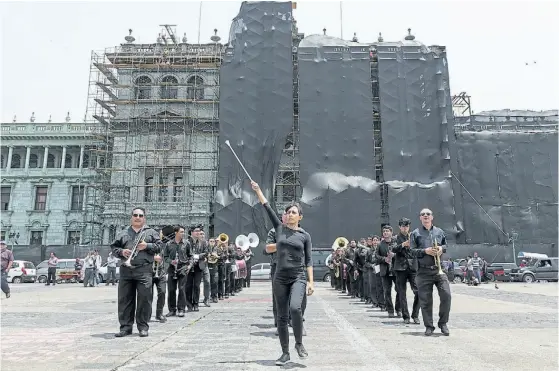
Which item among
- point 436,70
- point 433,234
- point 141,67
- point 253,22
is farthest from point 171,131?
point 433,234

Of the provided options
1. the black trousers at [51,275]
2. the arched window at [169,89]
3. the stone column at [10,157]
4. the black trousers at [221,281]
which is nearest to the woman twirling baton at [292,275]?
the black trousers at [221,281]

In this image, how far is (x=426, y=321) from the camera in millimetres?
7387

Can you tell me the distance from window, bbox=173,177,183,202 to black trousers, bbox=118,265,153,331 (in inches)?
1240

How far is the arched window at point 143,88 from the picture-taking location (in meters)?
40.5

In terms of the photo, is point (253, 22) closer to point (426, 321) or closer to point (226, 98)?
point (226, 98)

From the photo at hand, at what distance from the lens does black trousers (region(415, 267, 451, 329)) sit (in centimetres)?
738

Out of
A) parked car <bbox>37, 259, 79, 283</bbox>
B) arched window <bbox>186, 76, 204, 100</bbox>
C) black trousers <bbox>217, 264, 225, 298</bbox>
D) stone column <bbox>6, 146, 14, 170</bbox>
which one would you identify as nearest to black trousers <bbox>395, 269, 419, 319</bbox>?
black trousers <bbox>217, 264, 225, 298</bbox>

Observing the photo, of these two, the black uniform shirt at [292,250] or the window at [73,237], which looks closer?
the black uniform shirt at [292,250]

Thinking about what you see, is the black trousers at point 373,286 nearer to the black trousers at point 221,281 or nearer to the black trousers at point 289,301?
the black trousers at point 221,281

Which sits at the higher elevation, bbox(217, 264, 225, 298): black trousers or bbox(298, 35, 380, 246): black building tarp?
bbox(298, 35, 380, 246): black building tarp

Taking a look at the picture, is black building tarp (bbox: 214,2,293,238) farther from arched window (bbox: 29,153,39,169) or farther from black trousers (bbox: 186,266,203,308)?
arched window (bbox: 29,153,39,169)

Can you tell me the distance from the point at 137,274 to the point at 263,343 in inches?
84.1

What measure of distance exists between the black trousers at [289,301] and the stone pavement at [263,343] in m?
0.31

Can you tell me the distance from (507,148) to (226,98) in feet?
70.0
